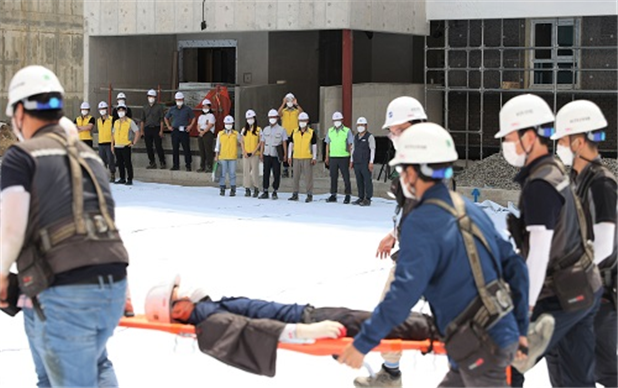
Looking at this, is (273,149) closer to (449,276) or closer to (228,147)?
(228,147)

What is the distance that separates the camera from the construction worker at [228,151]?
2172cm

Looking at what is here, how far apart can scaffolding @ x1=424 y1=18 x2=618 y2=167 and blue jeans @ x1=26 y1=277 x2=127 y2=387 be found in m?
19.4

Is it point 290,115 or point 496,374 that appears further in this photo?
point 290,115

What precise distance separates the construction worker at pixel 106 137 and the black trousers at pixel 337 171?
5498mm

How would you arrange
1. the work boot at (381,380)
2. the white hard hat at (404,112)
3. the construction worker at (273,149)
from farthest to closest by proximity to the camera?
the construction worker at (273,149)
the white hard hat at (404,112)
the work boot at (381,380)

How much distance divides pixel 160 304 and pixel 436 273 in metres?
2.09

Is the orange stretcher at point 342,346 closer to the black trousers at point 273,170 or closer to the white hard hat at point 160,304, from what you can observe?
the white hard hat at point 160,304

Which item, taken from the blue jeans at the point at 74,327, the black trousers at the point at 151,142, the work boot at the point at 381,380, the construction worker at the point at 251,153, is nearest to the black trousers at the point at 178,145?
the black trousers at the point at 151,142

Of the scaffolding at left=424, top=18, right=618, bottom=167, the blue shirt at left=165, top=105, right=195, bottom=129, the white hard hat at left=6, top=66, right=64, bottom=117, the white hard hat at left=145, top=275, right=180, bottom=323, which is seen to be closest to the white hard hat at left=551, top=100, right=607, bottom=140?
the white hard hat at left=145, top=275, right=180, bottom=323

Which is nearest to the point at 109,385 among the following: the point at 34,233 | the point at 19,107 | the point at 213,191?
the point at 34,233

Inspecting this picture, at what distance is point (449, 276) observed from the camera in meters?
4.96

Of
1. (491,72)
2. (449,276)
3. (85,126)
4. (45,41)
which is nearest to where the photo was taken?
(449,276)

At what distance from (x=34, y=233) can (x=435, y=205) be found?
183 centimetres

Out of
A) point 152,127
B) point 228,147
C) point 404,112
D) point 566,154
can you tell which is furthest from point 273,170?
point 566,154
